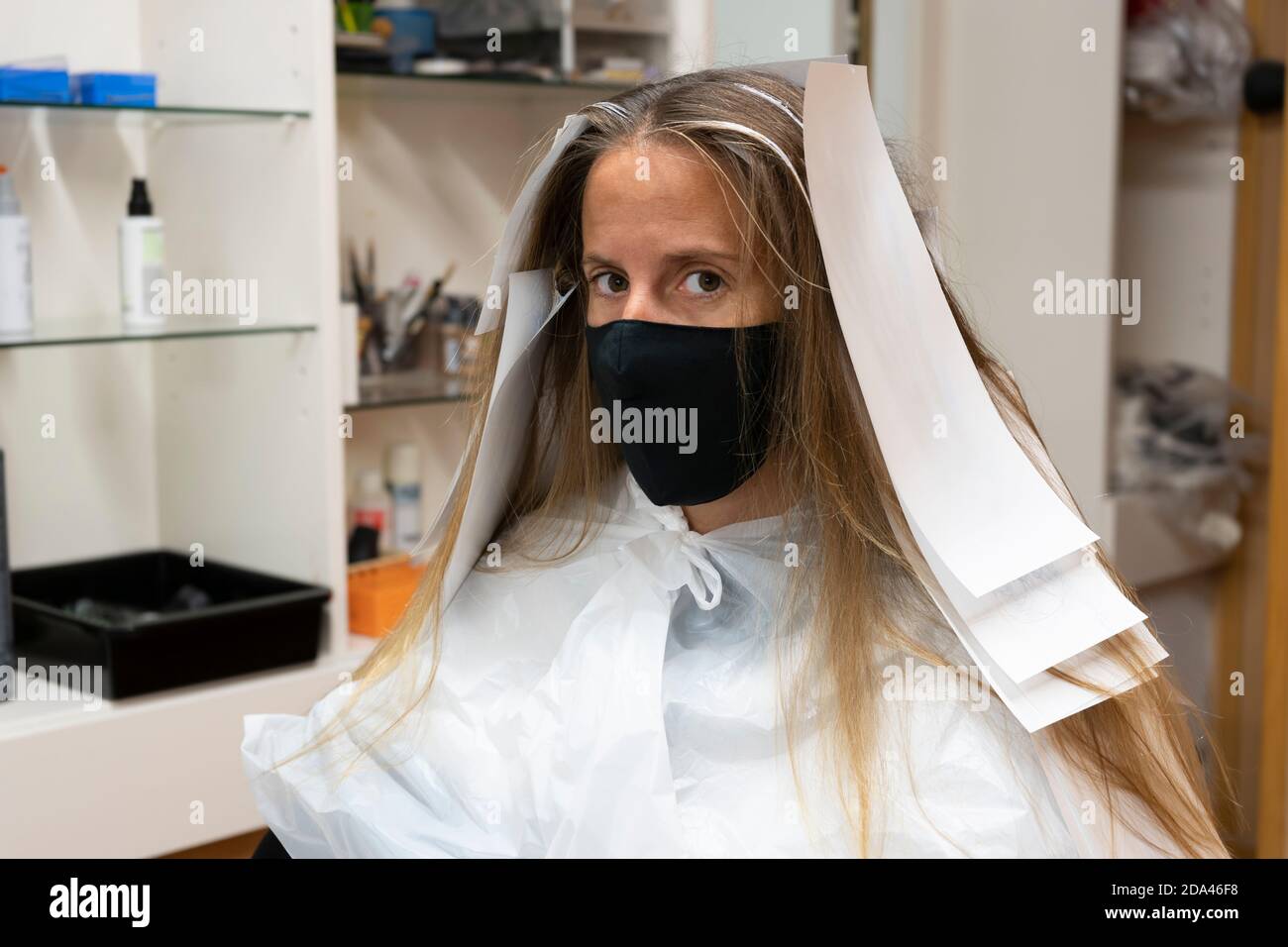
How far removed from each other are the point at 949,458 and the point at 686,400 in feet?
0.78

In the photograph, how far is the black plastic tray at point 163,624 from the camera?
167cm

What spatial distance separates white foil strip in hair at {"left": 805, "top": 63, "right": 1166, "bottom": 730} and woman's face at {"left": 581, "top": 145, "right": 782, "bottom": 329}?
11 centimetres

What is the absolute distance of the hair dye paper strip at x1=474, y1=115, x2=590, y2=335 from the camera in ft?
4.09

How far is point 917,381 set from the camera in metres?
1.10

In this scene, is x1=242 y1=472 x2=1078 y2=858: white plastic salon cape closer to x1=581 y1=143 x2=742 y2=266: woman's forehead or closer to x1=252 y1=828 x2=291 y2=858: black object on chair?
x1=252 y1=828 x2=291 y2=858: black object on chair

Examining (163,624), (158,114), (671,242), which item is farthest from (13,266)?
(671,242)

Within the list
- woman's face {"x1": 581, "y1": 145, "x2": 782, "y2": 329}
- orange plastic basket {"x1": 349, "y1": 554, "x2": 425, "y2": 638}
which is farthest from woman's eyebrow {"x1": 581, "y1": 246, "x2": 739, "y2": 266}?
orange plastic basket {"x1": 349, "y1": 554, "x2": 425, "y2": 638}

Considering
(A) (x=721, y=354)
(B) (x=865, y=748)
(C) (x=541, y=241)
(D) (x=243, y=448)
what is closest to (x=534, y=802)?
(B) (x=865, y=748)

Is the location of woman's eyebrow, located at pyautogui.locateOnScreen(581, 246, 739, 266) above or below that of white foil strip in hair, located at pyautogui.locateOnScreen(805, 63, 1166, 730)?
above

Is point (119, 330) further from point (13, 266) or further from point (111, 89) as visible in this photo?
point (111, 89)

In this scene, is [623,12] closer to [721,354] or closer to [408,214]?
[408,214]

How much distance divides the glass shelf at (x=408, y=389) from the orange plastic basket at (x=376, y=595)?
25cm

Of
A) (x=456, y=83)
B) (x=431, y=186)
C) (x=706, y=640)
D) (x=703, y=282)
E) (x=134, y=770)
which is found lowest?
(x=134, y=770)

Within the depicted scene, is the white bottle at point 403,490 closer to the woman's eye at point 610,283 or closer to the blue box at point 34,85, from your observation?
the blue box at point 34,85
